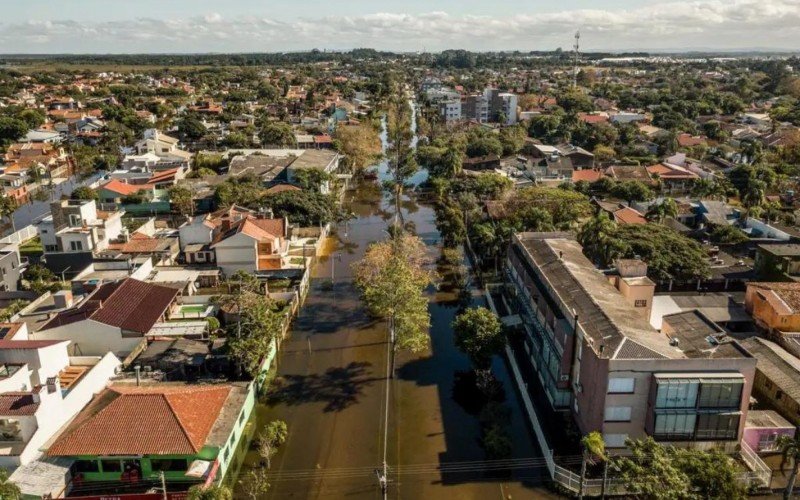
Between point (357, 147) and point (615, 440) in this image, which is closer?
point (615, 440)

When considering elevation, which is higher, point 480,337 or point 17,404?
point 17,404

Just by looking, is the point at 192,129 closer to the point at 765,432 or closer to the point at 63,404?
the point at 63,404

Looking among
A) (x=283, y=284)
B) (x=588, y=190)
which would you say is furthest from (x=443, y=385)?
(x=588, y=190)

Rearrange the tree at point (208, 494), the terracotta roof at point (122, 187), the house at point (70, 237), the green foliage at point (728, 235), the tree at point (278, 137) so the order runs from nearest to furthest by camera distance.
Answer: the tree at point (208, 494), the house at point (70, 237), the green foliage at point (728, 235), the terracotta roof at point (122, 187), the tree at point (278, 137)

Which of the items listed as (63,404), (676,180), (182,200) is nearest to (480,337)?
(63,404)

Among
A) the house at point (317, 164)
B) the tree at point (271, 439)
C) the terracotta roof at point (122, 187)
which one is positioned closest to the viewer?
the tree at point (271, 439)

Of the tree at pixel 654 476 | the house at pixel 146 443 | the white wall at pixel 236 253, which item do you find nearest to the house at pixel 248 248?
the white wall at pixel 236 253

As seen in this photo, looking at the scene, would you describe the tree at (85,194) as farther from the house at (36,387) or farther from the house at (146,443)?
the house at (146,443)

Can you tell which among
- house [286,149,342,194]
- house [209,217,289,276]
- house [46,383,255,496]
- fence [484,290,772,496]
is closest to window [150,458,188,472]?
house [46,383,255,496]
